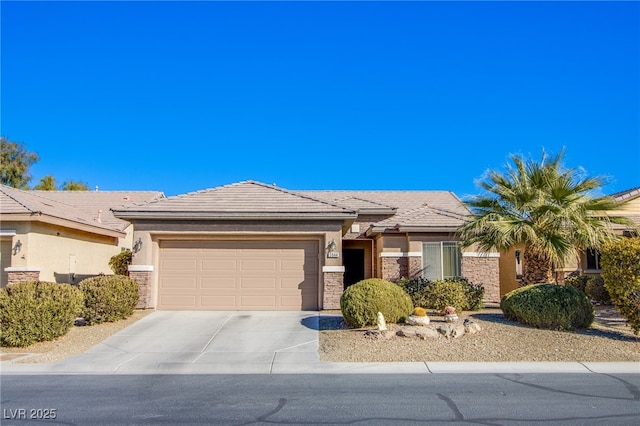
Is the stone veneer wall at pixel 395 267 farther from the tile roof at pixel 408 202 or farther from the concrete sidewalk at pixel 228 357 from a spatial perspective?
A: the concrete sidewalk at pixel 228 357

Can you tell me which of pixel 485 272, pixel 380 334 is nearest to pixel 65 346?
pixel 380 334

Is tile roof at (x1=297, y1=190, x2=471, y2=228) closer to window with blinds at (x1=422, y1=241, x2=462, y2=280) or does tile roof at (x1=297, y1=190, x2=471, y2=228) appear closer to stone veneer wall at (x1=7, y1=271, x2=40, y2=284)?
window with blinds at (x1=422, y1=241, x2=462, y2=280)

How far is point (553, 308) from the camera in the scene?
12.0 m

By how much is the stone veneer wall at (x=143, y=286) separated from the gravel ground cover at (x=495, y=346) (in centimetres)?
612

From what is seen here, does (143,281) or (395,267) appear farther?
(395,267)

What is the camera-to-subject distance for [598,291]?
18297 mm

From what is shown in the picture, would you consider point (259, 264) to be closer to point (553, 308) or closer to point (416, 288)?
point (416, 288)


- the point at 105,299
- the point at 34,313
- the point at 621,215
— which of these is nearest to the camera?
the point at 34,313

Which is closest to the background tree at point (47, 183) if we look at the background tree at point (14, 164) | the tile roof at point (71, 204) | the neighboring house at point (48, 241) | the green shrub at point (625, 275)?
the background tree at point (14, 164)

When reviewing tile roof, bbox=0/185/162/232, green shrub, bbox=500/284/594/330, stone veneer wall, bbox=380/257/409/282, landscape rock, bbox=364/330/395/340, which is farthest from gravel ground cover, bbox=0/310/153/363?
green shrub, bbox=500/284/594/330

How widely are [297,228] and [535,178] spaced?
22.8 feet

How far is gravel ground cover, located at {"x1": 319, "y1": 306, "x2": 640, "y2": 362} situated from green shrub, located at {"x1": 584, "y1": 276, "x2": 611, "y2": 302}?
19.6 ft

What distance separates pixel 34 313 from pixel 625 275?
1281 cm

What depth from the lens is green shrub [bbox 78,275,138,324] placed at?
526 inches
